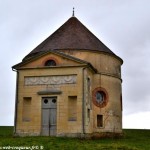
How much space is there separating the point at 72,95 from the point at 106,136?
5.49 meters

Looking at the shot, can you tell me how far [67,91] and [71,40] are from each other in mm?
5585

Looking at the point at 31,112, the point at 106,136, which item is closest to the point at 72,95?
the point at 31,112

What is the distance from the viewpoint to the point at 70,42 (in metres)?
29.4

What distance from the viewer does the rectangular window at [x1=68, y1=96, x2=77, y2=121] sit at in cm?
2570

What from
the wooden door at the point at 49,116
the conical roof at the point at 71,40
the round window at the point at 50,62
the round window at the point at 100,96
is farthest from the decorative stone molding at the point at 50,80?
the round window at the point at 100,96

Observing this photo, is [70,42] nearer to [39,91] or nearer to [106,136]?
[39,91]

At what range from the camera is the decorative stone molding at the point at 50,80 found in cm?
2605

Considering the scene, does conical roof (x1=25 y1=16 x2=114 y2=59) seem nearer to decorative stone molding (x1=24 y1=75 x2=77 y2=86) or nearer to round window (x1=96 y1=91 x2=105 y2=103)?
decorative stone molding (x1=24 y1=75 x2=77 y2=86)

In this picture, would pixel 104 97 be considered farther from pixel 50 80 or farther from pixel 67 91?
pixel 50 80

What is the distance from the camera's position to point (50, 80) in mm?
26484

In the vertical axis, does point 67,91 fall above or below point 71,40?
below

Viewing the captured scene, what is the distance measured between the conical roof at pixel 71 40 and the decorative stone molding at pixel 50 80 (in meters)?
3.19

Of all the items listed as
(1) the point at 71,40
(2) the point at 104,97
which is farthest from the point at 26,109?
(1) the point at 71,40

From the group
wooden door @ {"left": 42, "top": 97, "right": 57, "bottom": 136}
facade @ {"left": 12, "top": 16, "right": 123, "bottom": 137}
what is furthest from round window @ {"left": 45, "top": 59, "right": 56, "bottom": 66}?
wooden door @ {"left": 42, "top": 97, "right": 57, "bottom": 136}
